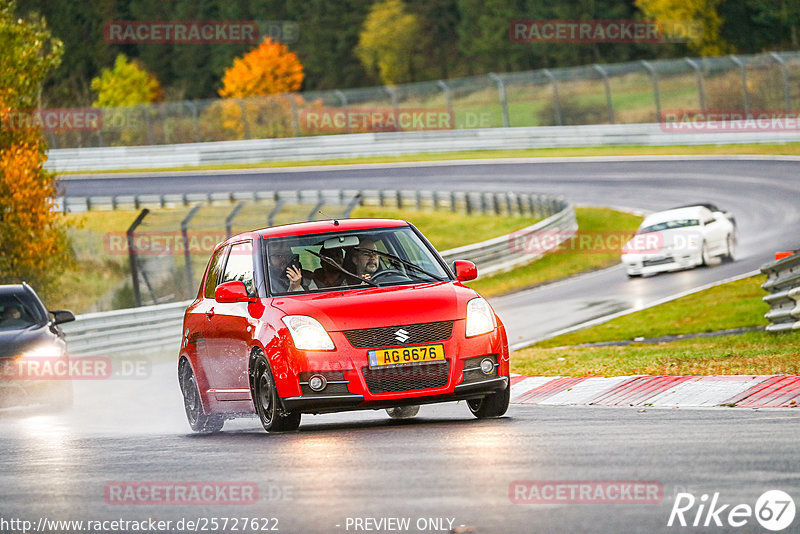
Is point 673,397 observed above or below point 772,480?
below

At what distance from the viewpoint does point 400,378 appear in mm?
9320

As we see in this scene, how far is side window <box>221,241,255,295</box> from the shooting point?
34.6 feet

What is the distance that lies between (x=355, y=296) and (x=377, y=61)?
9298cm

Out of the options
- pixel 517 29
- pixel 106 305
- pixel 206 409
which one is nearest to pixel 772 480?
pixel 206 409

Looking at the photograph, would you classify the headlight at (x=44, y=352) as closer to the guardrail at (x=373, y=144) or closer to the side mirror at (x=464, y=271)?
the side mirror at (x=464, y=271)

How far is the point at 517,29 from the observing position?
3701 inches

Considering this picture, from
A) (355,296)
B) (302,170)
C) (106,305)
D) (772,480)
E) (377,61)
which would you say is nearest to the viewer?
(772,480)

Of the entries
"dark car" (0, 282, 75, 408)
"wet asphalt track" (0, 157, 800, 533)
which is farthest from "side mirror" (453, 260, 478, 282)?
"dark car" (0, 282, 75, 408)

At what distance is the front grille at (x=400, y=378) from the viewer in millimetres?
9305

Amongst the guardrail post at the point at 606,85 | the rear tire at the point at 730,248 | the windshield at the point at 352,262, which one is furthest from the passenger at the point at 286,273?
the guardrail post at the point at 606,85

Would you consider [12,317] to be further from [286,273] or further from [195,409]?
[286,273]

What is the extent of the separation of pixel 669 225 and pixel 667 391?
16082 mm

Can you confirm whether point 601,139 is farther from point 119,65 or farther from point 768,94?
point 119,65

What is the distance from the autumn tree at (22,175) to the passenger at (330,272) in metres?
20.0
